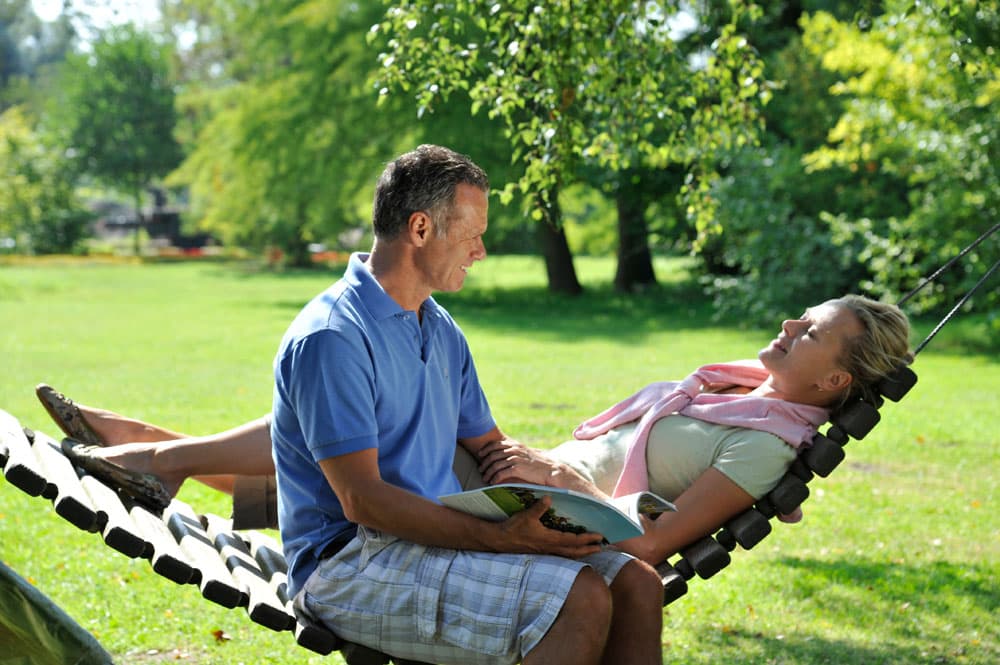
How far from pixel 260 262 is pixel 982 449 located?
40443mm

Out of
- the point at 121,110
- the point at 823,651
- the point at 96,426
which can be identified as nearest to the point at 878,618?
the point at 823,651

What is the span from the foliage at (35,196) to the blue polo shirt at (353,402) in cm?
3968

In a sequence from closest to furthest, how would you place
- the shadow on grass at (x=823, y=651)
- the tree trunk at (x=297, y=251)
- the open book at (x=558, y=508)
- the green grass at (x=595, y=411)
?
the open book at (x=558, y=508), the shadow on grass at (x=823, y=651), the green grass at (x=595, y=411), the tree trunk at (x=297, y=251)

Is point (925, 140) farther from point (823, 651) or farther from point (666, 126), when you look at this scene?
point (823, 651)

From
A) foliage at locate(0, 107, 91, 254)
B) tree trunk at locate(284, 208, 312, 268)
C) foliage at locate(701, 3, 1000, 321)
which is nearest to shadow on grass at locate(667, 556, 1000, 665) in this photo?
foliage at locate(701, 3, 1000, 321)

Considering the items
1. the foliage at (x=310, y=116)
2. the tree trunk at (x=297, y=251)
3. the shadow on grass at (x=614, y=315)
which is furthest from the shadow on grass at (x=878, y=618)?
the tree trunk at (x=297, y=251)

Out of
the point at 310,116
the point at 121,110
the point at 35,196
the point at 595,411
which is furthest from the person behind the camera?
the point at 121,110

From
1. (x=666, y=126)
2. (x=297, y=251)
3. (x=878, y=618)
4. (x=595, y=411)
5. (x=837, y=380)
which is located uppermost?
(x=666, y=126)

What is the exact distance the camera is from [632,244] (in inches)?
1099

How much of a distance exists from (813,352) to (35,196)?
45.7 meters

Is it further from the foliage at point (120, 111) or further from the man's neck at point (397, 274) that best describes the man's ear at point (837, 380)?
the foliage at point (120, 111)

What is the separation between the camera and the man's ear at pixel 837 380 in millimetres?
3863

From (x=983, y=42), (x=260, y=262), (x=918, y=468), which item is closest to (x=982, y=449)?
(x=918, y=468)

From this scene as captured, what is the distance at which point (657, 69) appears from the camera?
21.1 ft
